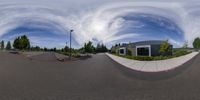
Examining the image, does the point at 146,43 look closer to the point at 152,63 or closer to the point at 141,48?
the point at 141,48

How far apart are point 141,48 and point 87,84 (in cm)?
154

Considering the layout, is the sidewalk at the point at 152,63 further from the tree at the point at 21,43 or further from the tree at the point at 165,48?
the tree at the point at 21,43

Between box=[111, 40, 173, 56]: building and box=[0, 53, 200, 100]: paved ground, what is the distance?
336 millimetres

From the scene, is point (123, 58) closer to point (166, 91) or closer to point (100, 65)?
point (100, 65)

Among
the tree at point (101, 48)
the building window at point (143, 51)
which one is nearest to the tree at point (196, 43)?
the building window at point (143, 51)

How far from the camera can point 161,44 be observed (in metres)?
4.76

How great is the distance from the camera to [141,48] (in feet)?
16.4

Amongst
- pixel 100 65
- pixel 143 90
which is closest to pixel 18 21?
pixel 100 65

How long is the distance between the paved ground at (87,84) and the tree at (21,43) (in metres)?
0.29

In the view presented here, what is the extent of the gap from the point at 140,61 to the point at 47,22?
5.59 feet

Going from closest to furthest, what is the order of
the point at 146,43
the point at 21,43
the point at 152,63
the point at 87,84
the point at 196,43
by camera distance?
the point at 196,43 → the point at 146,43 → the point at 21,43 → the point at 152,63 → the point at 87,84

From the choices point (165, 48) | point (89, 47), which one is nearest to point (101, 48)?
point (89, 47)

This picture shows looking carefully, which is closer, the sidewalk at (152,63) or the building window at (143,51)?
the building window at (143,51)

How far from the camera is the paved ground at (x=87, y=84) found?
576 cm
